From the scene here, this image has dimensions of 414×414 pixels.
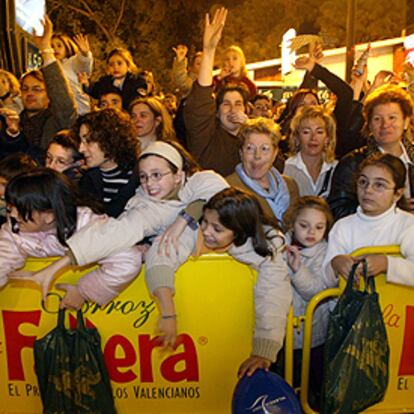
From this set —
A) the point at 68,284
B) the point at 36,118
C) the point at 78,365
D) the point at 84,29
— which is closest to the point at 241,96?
the point at 36,118

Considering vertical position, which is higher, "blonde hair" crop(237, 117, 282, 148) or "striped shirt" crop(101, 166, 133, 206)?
"blonde hair" crop(237, 117, 282, 148)

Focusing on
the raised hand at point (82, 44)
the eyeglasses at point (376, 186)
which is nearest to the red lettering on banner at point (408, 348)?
the eyeglasses at point (376, 186)

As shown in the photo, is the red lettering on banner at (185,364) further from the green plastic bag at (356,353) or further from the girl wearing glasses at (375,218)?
the girl wearing glasses at (375,218)

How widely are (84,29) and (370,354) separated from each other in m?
25.5

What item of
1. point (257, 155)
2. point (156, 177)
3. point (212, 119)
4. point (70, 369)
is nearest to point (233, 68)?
point (212, 119)

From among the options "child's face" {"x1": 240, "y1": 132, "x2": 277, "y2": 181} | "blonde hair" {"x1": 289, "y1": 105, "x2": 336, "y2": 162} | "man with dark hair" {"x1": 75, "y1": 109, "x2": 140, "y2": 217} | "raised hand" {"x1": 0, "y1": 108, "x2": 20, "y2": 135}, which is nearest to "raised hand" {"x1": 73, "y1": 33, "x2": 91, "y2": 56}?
"raised hand" {"x1": 0, "y1": 108, "x2": 20, "y2": 135}

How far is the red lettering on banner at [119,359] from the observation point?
3.51m

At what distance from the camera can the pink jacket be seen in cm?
334

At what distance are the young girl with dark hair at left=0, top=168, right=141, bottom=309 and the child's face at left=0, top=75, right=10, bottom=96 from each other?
158 inches

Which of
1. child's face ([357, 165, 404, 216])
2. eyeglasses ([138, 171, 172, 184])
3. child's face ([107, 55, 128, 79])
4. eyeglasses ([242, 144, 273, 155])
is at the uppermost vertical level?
child's face ([107, 55, 128, 79])

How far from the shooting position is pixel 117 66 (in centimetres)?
672

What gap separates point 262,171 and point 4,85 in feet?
14.1

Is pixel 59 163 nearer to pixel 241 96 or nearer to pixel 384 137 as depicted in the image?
pixel 241 96

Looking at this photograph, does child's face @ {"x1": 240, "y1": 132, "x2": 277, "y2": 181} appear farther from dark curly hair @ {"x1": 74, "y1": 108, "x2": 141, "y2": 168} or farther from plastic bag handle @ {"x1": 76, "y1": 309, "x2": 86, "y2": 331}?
plastic bag handle @ {"x1": 76, "y1": 309, "x2": 86, "y2": 331}
